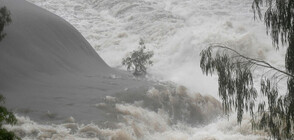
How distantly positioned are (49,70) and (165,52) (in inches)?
373

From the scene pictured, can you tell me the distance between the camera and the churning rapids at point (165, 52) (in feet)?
28.1

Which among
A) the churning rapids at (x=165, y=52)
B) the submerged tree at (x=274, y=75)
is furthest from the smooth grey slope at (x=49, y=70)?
the submerged tree at (x=274, y=75)

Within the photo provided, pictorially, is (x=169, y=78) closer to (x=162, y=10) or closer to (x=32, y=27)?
(x=32, y=27)

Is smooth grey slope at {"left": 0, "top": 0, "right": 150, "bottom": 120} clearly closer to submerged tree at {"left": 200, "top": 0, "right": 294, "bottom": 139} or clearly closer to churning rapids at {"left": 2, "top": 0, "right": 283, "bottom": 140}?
churning rapids at {"left": 2, "top": 0, "right": 283, "bottom": 140}

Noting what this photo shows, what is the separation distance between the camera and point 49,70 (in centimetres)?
1045

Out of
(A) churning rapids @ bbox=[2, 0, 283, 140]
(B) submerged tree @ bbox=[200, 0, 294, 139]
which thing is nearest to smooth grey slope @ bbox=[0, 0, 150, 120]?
(A) churning rapids @ bbox=[2, 0, 283, 140]

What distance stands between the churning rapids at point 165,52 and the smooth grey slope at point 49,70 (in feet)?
2.09

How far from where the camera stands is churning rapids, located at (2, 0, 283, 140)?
28.1 ft

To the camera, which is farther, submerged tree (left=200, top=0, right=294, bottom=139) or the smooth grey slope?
the smooth grey slope

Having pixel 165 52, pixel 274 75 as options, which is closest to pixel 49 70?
pixel 274 75

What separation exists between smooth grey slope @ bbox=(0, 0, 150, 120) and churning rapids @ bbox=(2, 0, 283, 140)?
2.09 feet

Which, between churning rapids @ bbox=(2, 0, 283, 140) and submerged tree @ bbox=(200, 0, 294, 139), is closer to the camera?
submerged tree @ bbox=(200, 0, 294, 139)

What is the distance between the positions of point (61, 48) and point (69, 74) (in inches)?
51.0

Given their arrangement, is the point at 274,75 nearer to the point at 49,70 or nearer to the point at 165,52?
the point at 49,70
